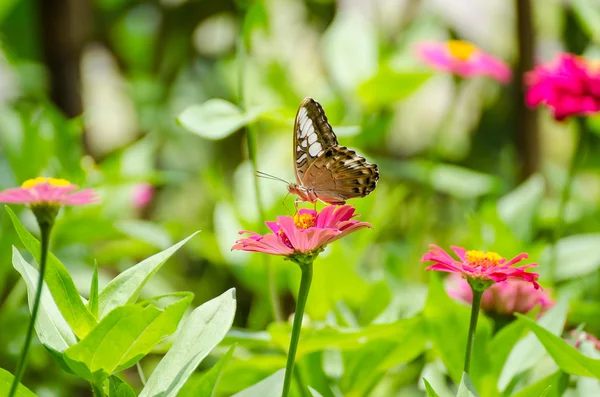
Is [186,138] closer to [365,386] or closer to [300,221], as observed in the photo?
[365,386]

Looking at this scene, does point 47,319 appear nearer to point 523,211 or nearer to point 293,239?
point 293,239

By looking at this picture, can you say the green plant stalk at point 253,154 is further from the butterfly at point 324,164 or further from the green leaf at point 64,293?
the green leaf at point 64,293

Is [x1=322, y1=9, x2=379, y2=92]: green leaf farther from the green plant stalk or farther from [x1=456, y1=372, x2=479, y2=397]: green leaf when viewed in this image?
[x1=456, y1=372, x2=479, y2=397]: green leaf

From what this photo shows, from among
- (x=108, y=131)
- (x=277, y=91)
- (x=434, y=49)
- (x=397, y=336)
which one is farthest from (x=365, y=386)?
(x=108, y=131)

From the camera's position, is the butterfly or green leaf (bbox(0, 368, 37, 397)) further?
Answer: the butterfly

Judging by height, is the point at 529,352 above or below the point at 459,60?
below

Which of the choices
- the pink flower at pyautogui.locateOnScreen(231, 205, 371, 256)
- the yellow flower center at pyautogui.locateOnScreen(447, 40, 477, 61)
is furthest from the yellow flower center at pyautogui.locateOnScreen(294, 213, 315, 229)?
the yellow flower center at pyautogui.locateOnScreen(447, 40, 477, 61)

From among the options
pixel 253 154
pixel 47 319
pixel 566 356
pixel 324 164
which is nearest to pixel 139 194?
pixel 253 154
